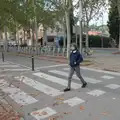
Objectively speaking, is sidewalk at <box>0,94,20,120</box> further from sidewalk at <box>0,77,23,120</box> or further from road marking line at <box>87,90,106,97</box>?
road marking line at <box>87,90,106,97</box>

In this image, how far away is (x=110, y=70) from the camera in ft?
54.1

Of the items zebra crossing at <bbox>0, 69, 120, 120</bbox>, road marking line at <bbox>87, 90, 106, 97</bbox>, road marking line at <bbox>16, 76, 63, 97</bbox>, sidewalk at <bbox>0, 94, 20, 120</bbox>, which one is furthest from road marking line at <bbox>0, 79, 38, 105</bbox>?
road marking line at <bbox>87, 90, 106, 97</bbox>

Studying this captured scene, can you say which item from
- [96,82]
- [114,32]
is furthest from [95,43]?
[96,82]

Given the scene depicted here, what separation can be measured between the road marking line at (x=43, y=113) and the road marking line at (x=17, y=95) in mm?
1144

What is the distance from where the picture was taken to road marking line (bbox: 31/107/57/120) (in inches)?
294

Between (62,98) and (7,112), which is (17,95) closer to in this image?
(62,98)

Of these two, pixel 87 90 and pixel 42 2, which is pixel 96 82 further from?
pixel 42 2

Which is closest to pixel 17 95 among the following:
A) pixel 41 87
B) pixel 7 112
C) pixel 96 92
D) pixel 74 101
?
pixel 41 87

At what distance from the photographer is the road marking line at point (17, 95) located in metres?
9.32

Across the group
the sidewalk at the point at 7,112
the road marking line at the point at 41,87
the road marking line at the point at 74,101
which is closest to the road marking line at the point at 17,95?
the sidewalk at the point at 7,112

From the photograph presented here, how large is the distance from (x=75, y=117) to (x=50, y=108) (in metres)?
1.21

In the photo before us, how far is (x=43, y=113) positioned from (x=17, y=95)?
2.75 meters

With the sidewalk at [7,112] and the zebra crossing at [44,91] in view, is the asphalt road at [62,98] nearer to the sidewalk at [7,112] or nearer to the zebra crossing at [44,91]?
the zebra crossing at [44,91]

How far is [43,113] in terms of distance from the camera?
25.4 feet
